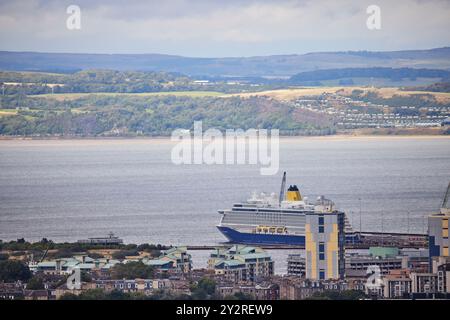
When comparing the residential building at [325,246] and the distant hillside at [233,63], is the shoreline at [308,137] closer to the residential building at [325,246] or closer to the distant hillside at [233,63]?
the distant hillside at [233,63]

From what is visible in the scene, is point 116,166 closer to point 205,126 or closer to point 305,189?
point 205,126

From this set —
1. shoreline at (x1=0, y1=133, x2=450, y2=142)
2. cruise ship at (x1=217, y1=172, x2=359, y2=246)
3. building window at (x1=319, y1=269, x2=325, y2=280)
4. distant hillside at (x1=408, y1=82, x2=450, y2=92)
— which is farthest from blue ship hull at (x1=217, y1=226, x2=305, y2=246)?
distant hillside at (x1=408, y1=82, x2=450, y2=92)

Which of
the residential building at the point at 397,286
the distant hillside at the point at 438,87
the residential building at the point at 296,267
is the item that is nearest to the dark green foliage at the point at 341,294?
the residential building at the point at 397,286

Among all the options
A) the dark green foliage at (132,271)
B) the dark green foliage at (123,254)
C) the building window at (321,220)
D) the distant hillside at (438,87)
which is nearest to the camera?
the dark green foliage at (132,271)

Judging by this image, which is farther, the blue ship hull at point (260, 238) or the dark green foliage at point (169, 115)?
the dark green foliage at point (169, 115)

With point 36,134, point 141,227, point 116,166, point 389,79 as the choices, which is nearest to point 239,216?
point 141,227

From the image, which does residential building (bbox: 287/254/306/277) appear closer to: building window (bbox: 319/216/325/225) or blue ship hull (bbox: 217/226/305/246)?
building window (bbox: 319/216/325/225)
